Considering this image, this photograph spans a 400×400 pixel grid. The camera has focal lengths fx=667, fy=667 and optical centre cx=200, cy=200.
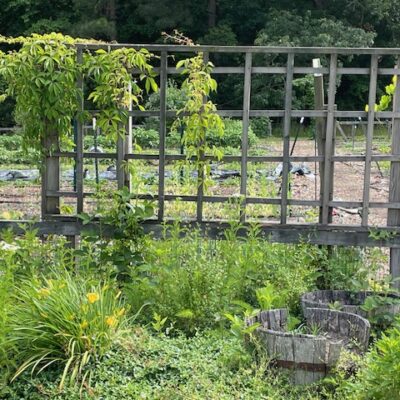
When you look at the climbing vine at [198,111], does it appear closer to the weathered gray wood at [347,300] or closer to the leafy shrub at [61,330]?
the weathered gray wood at [347,300]

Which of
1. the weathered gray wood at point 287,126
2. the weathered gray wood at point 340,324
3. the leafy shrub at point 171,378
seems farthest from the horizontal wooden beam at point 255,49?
the leafy shrub at point 171,378

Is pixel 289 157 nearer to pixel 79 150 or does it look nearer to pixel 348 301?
pixel 348 301

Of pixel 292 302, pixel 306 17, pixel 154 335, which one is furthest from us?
pixel 306 17

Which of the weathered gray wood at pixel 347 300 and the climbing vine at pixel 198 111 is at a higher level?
the climbing vine at pixel 198 111

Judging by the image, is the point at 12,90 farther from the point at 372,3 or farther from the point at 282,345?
the point at 372,3

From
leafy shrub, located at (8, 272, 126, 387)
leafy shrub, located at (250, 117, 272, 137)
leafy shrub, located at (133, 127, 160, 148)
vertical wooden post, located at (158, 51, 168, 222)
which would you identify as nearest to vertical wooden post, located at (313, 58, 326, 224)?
vertical wooden post, located at (158, 51, 168, 222)

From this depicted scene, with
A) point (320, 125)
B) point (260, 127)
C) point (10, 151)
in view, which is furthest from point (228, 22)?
point (320, 125)

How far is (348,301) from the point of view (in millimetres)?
4516

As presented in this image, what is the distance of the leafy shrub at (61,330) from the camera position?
10.9 feet

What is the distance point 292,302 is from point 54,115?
219 centimetres

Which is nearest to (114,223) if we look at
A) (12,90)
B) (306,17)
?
(12,90)

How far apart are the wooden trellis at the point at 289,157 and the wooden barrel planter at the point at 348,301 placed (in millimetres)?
570

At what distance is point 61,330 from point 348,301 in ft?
6.74

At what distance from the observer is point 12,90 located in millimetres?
4992
